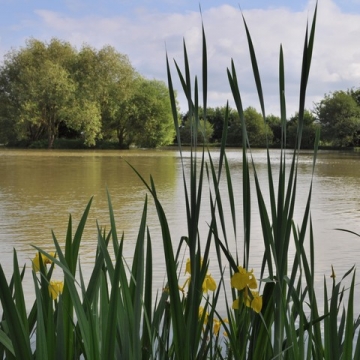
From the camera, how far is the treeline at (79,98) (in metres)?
31.6

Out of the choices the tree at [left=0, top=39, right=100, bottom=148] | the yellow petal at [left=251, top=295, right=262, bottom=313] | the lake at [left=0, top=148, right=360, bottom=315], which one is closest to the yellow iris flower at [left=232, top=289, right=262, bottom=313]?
the yellow petal at [left=251, top=295, right=262, bottom=313]

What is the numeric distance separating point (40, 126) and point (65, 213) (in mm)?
30885

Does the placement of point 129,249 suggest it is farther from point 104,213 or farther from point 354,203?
point 354,203

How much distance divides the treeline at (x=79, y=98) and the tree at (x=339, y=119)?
35.7 ft

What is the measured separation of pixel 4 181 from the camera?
1018 centimetres

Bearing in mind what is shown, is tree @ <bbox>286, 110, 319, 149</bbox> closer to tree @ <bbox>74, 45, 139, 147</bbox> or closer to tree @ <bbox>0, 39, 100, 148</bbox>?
tree @ <bbox>74, 45, 139, 147</bbox>

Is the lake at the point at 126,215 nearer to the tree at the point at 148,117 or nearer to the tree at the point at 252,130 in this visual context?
the tree at the point at 148,117

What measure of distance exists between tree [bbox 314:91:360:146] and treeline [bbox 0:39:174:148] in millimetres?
10891

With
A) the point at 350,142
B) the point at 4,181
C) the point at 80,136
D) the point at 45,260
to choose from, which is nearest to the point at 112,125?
the point at 80,136

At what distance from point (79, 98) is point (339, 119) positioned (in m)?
17.3

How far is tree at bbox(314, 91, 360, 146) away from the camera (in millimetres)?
38188

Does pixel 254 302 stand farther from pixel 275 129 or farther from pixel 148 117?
pixel 275 129

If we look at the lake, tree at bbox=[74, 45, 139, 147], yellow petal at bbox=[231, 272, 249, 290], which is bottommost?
the lake

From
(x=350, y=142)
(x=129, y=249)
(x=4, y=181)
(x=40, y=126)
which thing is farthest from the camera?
(x=350, y=142)
